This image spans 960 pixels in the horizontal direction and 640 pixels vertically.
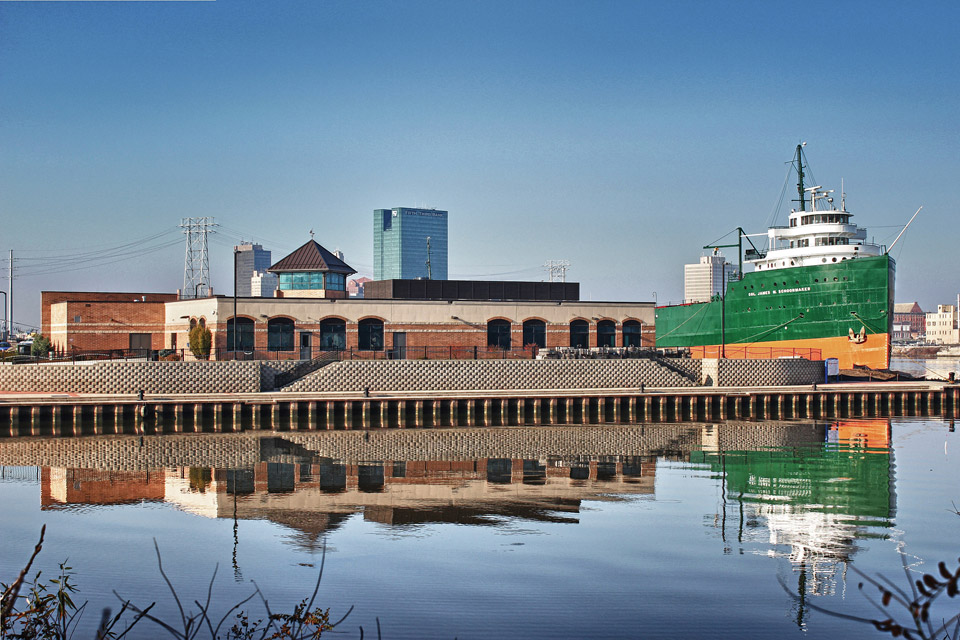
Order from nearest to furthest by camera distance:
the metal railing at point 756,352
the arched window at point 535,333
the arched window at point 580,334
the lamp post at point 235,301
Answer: the lamp post at point 235,301, the metal railing at point 756,352, the arched window at point 535,333, the arched window at point 580,334

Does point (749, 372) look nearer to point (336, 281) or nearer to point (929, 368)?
point (336, 281)

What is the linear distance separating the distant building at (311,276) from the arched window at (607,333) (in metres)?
17.2

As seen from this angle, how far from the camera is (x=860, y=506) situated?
21000mm

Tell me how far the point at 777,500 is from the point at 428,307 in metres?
32.9

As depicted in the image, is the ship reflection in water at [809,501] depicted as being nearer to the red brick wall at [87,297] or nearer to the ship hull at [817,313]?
the ship hull at [817,313]

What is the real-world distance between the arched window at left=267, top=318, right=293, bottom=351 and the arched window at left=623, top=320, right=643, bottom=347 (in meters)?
21.6

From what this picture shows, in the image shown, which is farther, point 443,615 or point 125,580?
point 125,580

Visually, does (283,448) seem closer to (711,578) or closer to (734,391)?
(711,578)

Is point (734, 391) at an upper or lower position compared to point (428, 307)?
lower

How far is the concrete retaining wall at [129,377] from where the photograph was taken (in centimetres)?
4031

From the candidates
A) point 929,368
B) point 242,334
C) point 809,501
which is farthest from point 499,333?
point 929,368

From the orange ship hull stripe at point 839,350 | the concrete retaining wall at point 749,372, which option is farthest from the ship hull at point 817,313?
the concrete retaining wall at point 749,372

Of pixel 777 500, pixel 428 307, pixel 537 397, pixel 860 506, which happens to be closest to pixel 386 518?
pixel 777 500

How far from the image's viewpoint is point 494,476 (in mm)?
25531
